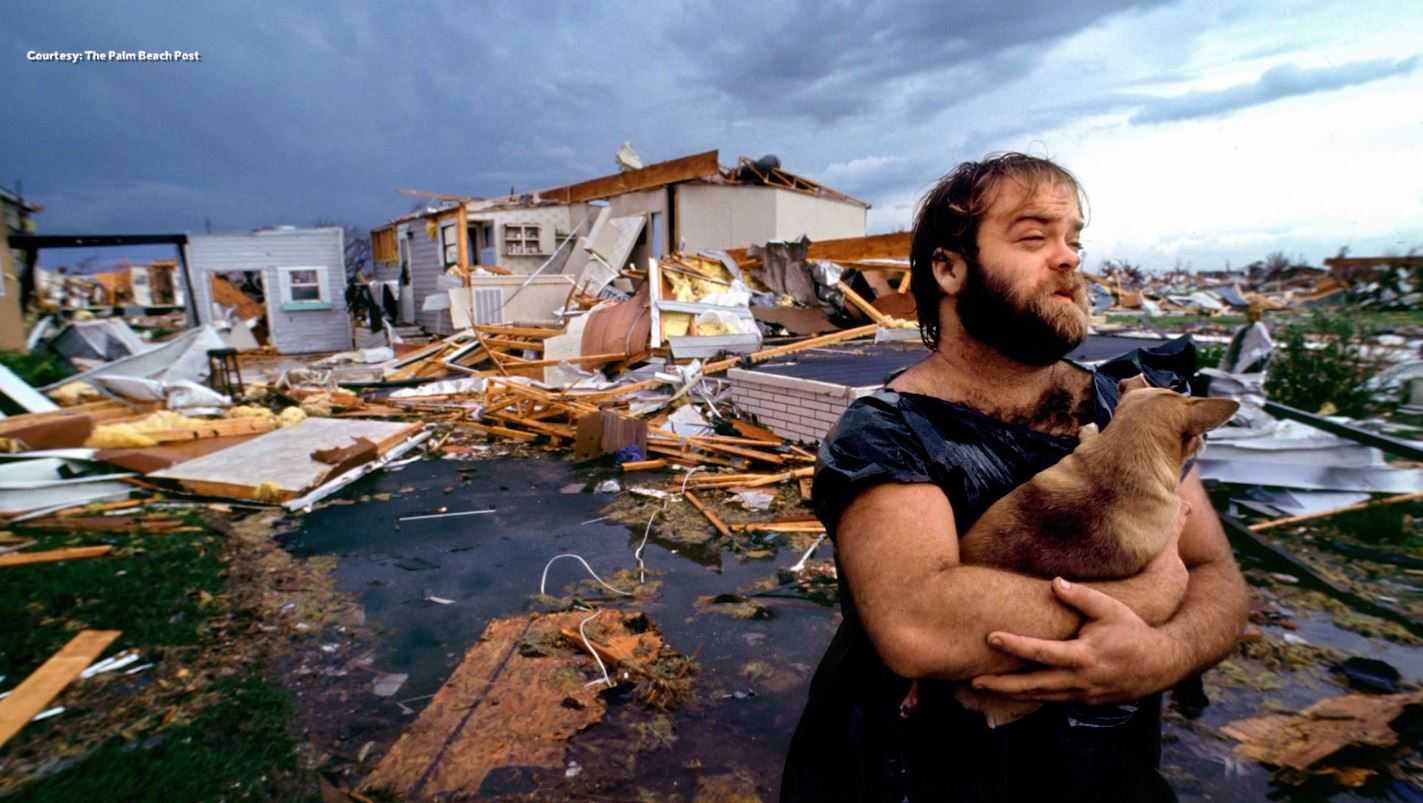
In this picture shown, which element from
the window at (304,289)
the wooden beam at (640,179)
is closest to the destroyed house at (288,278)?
the window at (304,289)

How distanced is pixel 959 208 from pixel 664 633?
10.6 ft

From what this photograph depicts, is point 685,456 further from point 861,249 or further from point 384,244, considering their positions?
point 384,244

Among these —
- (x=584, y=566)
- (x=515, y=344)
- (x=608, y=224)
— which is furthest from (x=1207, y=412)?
(x=608, y=224)

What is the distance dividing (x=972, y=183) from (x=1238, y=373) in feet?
21.6

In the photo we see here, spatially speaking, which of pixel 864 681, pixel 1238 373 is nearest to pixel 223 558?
pixel 864 681

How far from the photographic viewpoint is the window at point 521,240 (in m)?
21.7

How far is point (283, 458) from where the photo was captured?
7.56 metres

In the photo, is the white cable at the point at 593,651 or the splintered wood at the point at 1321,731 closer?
the splintered wood at the point at 1321,731

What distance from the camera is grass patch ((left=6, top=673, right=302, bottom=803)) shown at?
9.14 feet

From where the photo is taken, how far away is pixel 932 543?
1329 mm

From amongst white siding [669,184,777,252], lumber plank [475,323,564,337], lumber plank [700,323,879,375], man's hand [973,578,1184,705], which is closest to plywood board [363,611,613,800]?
man's hand [973,578,1184,705]

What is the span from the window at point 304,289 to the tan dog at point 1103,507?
23.7 metres

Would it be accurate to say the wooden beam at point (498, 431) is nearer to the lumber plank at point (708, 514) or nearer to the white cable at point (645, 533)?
the white cable at point (645, 533)

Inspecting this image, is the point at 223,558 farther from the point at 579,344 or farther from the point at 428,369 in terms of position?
the point at 428,369
